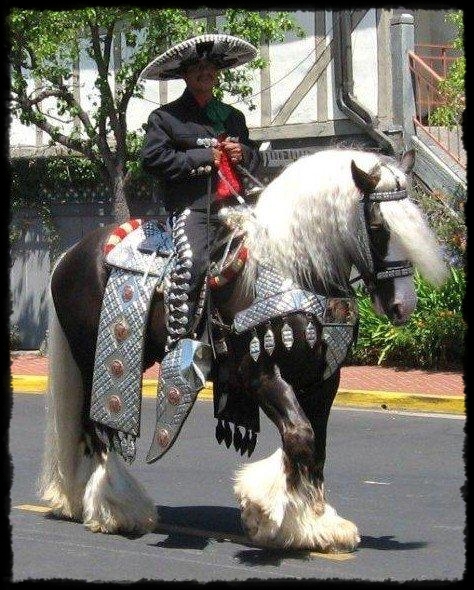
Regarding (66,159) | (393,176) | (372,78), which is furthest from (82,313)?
(66,159)

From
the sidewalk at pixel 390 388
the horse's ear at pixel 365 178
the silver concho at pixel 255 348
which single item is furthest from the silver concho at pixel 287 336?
the sidewalk at pixel 390 388

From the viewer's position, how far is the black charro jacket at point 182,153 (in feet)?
21.2

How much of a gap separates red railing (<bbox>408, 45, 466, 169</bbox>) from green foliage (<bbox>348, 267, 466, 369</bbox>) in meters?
2.27

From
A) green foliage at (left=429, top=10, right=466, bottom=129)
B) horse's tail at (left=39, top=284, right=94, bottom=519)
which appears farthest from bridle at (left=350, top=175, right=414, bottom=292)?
green foliage at (left=429, top=10, right=466, bottom=129)

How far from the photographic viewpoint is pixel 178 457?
9484 millimetres

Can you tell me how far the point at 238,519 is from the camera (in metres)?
7.17

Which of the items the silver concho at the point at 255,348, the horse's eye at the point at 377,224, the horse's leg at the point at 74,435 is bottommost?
the horse's leg at the point at 74,435

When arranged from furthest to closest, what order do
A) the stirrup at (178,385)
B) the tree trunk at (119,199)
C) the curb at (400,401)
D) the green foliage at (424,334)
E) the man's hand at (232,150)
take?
the tree trunk at (119,199)
the green foliage at (424,334)
the curb at (400,401)
the man's hand at (232,150)
the stirrup at (178,385)

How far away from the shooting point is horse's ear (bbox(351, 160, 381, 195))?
19.3 feet

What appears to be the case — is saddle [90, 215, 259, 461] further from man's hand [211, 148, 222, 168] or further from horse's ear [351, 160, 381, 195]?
horse's ear [351, 160, 381, 195]

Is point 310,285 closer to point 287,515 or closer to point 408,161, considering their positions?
point 408,161

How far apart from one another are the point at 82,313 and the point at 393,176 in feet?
6.93

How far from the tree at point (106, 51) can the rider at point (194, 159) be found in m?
8.11

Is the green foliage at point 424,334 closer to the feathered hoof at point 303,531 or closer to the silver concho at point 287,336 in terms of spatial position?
the feathered hoof at point 303,531
